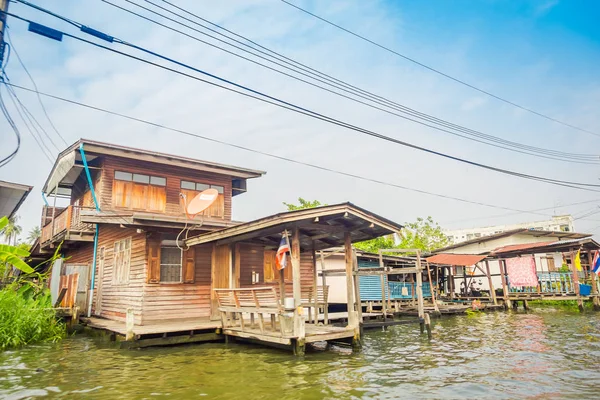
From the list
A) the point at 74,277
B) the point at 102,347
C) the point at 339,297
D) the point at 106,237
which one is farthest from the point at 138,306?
the point at 339,297

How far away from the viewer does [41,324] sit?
12.1m

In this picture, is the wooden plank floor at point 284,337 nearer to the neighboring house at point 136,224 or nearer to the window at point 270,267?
the neighboring house at point 136,224

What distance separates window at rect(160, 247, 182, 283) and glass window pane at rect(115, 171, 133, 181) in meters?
5.64

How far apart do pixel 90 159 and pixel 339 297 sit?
48.7 ft

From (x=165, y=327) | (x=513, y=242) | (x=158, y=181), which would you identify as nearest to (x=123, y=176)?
(x=158, y=181)

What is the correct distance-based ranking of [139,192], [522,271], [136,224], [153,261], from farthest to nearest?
[522,271] < [139,192] < [153,261] < [136,224]

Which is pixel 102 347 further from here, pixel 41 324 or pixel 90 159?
pixel 90 159

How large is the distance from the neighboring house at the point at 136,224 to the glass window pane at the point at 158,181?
1cm

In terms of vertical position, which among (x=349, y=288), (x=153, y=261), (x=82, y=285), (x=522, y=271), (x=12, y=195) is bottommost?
(x=349, y=288)

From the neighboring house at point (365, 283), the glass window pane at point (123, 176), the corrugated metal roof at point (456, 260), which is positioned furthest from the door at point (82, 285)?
the corrugated metal roof at point (456, 260)

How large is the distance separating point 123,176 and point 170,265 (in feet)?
20.1

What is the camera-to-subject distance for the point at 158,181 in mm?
18531


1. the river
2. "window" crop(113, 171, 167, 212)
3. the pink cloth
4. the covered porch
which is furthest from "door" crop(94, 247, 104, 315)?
the pink cloth

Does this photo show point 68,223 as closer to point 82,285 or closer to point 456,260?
point 82,285
